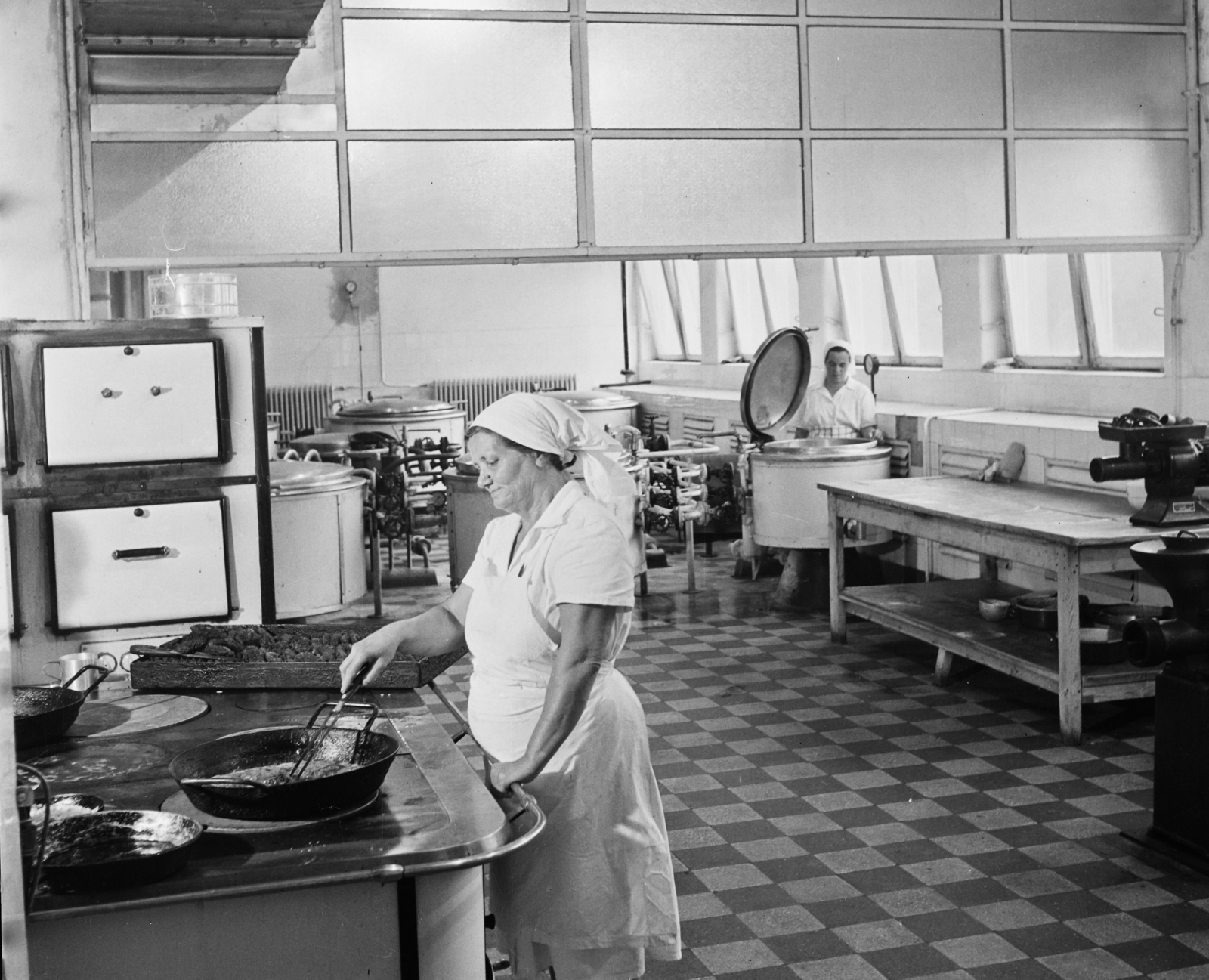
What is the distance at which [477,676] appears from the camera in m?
2.87

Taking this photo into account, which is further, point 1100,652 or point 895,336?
point 895,336

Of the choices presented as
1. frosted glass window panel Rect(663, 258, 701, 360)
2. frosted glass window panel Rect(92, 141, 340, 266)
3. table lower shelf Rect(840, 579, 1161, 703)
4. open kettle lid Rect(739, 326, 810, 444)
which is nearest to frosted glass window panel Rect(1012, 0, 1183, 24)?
open kettle lid Rect(739, 326, 810, 444)

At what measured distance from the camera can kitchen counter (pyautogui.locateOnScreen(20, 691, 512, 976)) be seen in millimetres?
1921

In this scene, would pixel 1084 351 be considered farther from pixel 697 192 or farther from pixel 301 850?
pixel 301 850

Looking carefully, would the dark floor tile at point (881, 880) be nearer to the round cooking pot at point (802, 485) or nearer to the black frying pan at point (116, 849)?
the black frying pan at point (116, 849)

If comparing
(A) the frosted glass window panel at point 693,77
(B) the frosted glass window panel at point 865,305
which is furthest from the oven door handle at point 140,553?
(B) the frosted glass window panel at point 865,305

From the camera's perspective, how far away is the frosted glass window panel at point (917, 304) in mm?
10258

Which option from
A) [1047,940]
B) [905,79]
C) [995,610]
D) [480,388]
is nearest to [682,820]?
[1047,940]

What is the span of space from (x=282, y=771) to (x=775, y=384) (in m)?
6.22

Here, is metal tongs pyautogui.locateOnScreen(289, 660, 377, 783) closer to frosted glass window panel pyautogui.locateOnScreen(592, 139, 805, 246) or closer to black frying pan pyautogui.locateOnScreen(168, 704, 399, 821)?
black frying pan pyautogui.locateOnScreen(168, 704, 399, 821)

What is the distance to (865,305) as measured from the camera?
11305mm

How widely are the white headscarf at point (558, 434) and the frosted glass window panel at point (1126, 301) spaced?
591 cm

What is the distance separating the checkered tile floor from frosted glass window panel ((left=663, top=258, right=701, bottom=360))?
8.17m

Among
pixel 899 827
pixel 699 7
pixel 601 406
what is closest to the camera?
pixel 899 827
